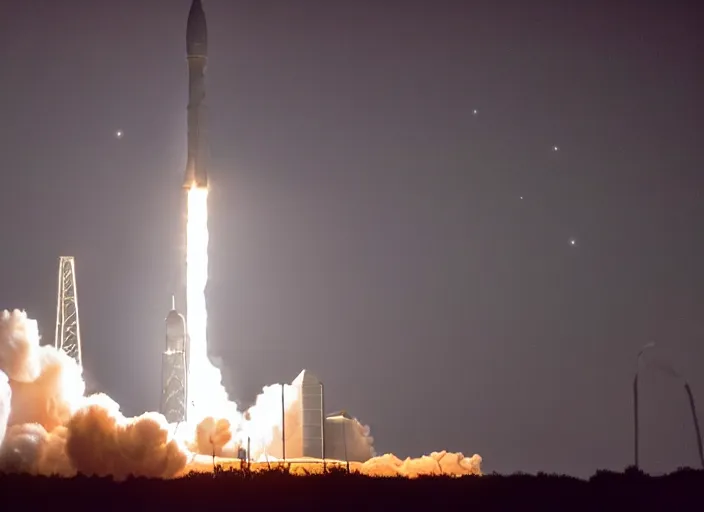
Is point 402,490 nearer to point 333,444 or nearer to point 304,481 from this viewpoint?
point 304,481

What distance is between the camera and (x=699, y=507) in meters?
83.4

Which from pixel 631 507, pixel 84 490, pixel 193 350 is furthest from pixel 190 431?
pixel 631 507

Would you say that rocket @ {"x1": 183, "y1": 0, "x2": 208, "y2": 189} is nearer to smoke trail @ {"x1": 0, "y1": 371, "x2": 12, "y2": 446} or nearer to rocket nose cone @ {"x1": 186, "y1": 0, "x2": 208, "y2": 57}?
rocket nose cone @ {"x1": 186, "y1": 0, "x2": 208, "y2": 57}

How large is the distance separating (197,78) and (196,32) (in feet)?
11.9

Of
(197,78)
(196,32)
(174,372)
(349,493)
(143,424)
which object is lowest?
(349,493)

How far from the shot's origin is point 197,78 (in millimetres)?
126625

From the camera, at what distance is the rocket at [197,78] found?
413 feet

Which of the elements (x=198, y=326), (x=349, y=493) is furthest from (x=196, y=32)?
(x=349, y=493)

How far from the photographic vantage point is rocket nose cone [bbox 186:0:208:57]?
415 ft

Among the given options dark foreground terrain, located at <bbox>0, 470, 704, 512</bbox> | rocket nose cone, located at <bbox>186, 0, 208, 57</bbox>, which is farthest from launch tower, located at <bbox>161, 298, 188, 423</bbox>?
dark foreground terrain, located at <bbox>0, 470, 704, 512</bbox>

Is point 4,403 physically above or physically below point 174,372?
below

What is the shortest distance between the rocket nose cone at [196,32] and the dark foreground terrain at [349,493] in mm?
45235

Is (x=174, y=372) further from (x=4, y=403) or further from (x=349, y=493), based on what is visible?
(x=349, y=493)

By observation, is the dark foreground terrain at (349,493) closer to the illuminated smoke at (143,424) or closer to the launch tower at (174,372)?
the illuminated smoke at (143,424)
